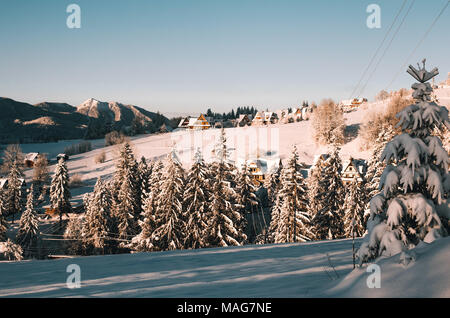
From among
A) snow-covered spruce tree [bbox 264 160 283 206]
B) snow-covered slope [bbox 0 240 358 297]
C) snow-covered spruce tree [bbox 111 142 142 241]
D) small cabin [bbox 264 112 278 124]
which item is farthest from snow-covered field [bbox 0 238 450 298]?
small cabin [bbox 264 112 278 124]

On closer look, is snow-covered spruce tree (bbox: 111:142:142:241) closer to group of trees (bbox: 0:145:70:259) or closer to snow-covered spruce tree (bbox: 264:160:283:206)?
group of trees (bbox: 0:145:70:259)

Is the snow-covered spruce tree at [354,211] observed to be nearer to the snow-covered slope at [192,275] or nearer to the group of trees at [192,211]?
the group of trees at [192,211]

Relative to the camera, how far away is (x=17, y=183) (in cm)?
5128

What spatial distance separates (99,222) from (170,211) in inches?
463

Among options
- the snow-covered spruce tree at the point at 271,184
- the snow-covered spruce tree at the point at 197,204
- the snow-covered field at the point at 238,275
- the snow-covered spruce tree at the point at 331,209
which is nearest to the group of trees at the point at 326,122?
the snow-covered spruce tree at the point at 271,184


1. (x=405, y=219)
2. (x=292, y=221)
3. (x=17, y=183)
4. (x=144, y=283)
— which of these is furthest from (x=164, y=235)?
(x=17, y=183)

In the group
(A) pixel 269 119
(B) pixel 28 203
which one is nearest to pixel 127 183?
(B) pixel 28 203

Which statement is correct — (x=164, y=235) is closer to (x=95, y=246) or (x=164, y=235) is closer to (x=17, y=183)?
(x=95, y=246)

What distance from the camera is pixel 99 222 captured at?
33281 millimetres

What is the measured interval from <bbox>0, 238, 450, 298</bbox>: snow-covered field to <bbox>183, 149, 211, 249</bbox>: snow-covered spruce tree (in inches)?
594

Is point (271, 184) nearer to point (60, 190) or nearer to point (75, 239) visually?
point (75, 239)

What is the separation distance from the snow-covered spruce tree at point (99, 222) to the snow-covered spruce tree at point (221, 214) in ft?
46.8

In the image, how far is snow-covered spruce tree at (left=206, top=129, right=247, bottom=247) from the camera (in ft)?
85.1

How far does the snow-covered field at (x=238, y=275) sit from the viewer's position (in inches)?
190
